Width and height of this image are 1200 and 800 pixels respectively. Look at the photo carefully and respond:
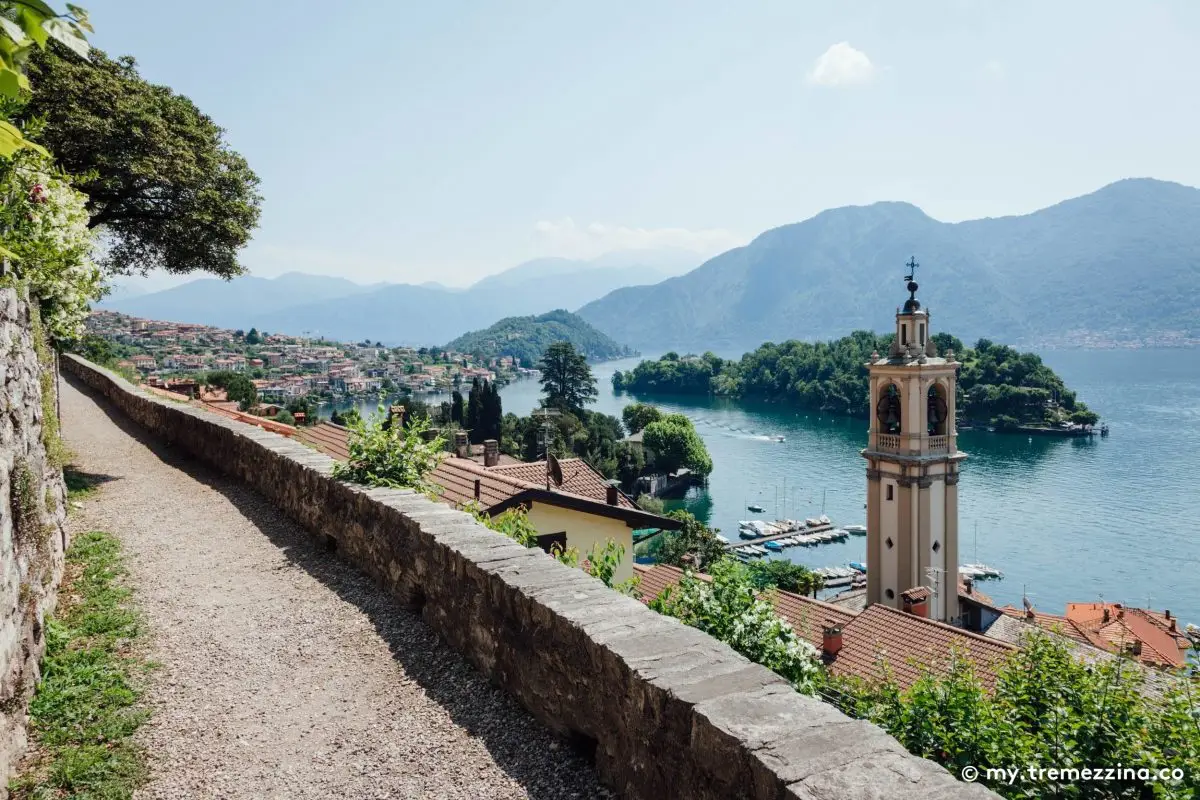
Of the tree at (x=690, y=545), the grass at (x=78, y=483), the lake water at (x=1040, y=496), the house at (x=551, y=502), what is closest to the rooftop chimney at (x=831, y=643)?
the house at (x=551, y=502)

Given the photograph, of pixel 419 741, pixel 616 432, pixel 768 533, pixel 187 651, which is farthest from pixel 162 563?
pixel 616 432

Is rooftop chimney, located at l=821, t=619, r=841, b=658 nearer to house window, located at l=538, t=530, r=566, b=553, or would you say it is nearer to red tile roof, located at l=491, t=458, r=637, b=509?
red tile roof, located at l=491, t=458, r=637, b=509

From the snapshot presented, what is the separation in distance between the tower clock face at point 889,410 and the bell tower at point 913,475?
35 mm

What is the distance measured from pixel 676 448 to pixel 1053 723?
66596 mm

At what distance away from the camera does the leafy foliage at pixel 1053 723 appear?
3.76 m

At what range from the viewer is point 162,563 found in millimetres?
5672

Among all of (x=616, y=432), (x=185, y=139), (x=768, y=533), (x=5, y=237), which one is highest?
(x=185, y=139)

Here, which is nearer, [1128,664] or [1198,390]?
[1128,664]

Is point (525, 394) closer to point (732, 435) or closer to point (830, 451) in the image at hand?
→ point (732, 435)

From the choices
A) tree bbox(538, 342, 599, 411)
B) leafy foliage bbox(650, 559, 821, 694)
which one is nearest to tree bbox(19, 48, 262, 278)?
leafy foliage bbox(650, 559, 821, 694)

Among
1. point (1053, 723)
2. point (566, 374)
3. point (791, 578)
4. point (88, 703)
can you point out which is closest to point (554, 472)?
point (1053, 723)

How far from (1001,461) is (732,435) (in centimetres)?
2966

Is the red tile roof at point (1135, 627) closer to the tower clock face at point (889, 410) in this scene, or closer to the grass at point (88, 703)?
the tower clock face at point (889, 410)

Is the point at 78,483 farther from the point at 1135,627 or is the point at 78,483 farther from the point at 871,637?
the point at 1135,627
